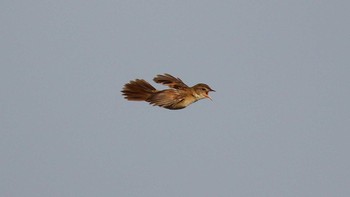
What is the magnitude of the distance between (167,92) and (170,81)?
4.21 feet

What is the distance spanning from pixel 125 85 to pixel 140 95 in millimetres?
898

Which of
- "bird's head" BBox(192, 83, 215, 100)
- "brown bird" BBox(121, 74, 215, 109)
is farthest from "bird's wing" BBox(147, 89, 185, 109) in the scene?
"bird's head" BBox(192, 83, 215, 100)

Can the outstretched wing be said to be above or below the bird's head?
above

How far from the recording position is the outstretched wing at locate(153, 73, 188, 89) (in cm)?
2531

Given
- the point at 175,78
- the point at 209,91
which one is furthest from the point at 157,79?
the point at 209,91

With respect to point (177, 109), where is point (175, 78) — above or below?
above

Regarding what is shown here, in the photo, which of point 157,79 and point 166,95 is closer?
point 166,95

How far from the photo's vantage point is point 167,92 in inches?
971

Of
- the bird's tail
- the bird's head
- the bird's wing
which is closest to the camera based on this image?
the bird's wing

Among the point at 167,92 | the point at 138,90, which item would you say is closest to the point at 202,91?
the point at 167,92

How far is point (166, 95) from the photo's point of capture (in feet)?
80.7

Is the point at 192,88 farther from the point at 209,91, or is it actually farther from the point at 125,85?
the point at 125,85

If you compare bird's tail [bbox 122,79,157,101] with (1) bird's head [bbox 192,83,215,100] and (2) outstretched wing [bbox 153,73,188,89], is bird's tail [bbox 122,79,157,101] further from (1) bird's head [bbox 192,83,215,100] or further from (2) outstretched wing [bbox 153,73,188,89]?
(1) bird's head [bbox 192,83,215,100]

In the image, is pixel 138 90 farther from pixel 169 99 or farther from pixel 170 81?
pixel 169 99
